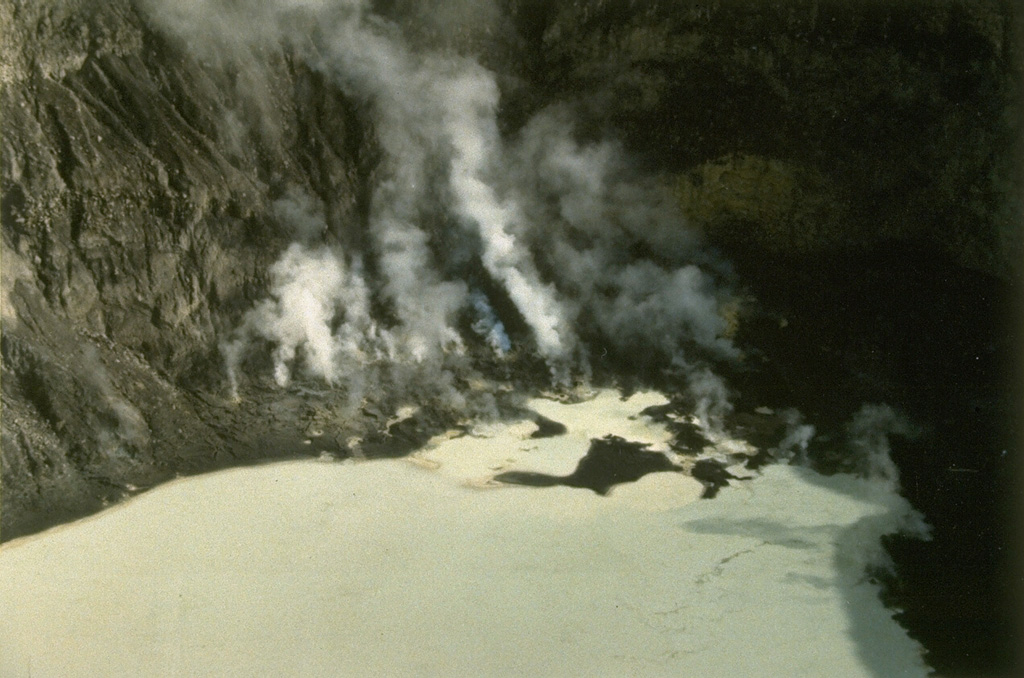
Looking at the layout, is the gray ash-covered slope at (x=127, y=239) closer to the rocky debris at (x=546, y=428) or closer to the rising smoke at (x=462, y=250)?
the rising smoke at (x=462, y=250)

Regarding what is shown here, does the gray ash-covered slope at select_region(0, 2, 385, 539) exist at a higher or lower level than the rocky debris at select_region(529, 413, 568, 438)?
higher

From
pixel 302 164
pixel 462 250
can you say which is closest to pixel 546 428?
pixel 462 250

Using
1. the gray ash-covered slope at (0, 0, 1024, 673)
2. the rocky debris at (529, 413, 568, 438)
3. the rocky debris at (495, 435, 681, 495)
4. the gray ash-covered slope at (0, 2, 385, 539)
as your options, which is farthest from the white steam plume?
the gray ash-covered slope at (0, 2, 385, 539)

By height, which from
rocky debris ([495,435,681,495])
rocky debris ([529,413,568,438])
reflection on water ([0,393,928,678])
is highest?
rocky debris ([529,413,568,438])

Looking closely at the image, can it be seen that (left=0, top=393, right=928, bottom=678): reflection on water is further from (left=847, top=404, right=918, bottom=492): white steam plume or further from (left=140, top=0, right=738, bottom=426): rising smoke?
(left=140, top=0, right=738, bottom=426): rising smoke

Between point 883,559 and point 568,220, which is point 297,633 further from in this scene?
point 883,559

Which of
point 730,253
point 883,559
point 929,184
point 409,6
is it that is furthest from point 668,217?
point 883,559

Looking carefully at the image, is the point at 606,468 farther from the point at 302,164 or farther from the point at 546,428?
the point at 302,164
